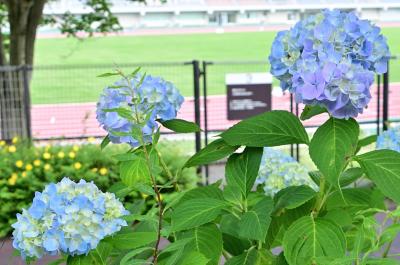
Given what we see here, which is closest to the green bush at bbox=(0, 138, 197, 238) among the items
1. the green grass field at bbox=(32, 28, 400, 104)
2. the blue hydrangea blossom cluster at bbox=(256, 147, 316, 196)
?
the blue hydrangea blossom cluster at bbox=(256, 147, 316, 196)

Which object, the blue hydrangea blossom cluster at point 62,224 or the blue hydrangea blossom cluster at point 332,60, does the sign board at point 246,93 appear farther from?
the blue hydrangea blossom cluster at point 62,224

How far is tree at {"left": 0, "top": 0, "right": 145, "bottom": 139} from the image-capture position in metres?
6.28

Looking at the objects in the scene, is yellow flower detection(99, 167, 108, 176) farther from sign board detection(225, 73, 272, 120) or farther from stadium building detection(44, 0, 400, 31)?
stadium building detection(44, 0, 400, 31)

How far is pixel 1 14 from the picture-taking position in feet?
27.1

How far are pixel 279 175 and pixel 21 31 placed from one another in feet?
19.5

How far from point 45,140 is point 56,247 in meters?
5.47

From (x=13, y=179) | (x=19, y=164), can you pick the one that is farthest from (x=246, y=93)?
(x=13, y=179)

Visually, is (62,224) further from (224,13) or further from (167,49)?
(224,13)

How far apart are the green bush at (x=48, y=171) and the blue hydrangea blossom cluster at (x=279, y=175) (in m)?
2.64

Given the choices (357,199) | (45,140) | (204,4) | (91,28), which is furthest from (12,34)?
(204,4)

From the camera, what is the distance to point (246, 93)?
6.20 m

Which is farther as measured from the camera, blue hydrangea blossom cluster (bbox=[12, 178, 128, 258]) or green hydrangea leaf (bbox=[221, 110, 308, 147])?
green hydrangea leaf (bbox=[221, 110, 308, 147])

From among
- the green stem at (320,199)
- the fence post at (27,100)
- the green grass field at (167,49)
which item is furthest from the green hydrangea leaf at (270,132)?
the green grass field at (167,49)

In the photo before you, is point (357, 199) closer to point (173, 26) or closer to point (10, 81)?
point (10, 81)
